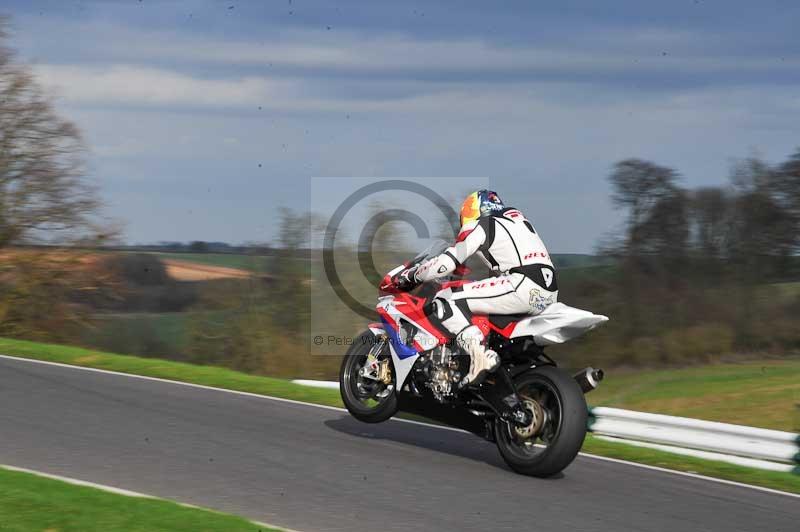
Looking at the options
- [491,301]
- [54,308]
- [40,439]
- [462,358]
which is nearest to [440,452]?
[462,358]

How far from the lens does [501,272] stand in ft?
26.0

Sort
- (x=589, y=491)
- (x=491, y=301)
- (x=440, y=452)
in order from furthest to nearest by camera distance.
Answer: (x=440, y=452)
(x=491, y=301)
(x=589, y=491)

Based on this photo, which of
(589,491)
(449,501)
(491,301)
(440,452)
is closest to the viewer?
(449,501)

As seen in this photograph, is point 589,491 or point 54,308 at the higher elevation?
point 589,491

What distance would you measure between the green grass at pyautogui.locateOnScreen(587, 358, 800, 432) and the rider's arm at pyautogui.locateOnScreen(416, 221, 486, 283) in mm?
18691

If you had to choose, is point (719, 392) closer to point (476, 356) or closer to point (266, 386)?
point (266, 386)

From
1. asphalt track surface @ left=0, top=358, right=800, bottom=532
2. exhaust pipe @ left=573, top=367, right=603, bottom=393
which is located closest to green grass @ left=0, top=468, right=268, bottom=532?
asphalt track surface @ left=0, top=358, right=800, bottom=532

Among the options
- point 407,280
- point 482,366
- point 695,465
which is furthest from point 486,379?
point 695,465

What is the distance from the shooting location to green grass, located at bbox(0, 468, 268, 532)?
17.5 feet

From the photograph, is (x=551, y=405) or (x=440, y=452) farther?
(x=440, y=452)

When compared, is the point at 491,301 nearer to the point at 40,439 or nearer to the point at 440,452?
the point at 440,452

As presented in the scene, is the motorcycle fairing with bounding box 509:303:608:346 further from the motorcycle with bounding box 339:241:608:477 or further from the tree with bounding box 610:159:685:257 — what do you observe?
the tree with bounding box 610:159:685:257

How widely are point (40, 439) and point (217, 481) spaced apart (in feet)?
7.03

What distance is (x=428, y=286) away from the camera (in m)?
8.70
